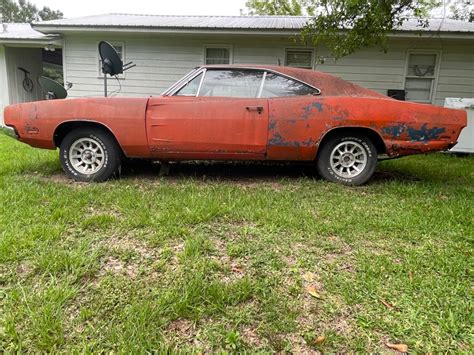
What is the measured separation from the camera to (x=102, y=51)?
225 inches

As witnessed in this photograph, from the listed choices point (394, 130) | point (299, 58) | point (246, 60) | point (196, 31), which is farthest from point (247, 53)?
point (394, 130)

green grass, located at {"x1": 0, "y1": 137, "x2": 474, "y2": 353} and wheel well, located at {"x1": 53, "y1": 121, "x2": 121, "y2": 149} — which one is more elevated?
wheel well, located at {"x1": 53, "y1": 121, "x2": 121, "y2": 149}

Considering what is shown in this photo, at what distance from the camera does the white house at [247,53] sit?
9.07 m

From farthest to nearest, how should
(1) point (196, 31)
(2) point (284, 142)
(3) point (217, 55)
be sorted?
(3) point (217, 55) → (1) point (196, 31) → (2) point (284, 142)

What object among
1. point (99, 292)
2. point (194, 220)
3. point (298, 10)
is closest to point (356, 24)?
point (194, 220)

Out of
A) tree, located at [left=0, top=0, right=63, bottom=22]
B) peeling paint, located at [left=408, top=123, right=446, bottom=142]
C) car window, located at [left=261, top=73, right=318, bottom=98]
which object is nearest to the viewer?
peeling paint, located at [left=408, top=123, right=446, bottom=142]

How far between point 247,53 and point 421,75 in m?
4.58

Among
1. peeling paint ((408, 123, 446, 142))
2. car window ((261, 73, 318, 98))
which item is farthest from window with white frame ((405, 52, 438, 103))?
car window ((261, 73, 318, 98))

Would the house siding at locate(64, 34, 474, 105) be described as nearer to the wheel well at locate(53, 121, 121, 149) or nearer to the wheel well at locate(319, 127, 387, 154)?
the wheel well at locate(319, 127, 387, 154)

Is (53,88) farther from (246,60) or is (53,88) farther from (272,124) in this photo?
(246,60)

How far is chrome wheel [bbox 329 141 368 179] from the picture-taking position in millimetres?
4625

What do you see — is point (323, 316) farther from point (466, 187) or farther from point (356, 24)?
point (356, 24)

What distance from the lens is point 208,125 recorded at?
4.46 m

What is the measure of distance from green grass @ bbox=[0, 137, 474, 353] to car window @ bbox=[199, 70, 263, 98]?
121 cm
